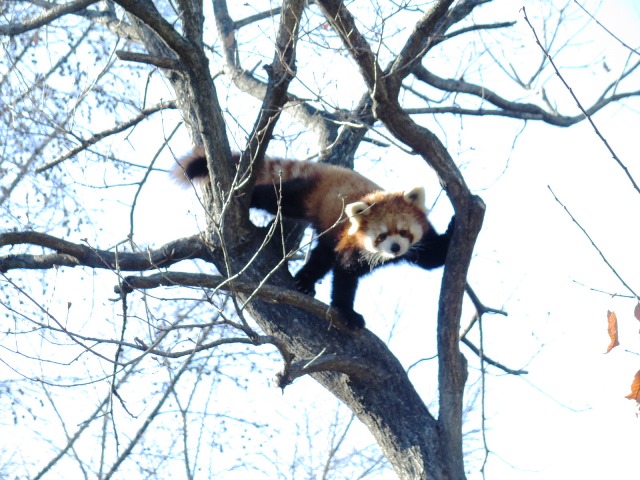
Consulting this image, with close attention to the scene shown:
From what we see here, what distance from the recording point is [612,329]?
2455mm

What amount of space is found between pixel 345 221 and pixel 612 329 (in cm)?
379

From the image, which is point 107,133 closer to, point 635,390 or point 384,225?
point 384,225

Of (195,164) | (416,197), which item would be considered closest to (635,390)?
(416,197)

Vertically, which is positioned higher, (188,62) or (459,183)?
(188,62)

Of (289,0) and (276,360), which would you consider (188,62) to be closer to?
(289,0)

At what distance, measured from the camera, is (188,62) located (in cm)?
502

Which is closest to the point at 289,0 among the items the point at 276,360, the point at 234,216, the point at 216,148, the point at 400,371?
the point at 216,148

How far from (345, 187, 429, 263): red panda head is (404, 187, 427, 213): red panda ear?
0.03 metres

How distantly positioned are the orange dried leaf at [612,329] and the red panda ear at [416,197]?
3823 millimetres

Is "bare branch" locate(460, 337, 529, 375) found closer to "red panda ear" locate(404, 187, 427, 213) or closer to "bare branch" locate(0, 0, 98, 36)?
"red panda ear" locate(404, 187, 427, 213)

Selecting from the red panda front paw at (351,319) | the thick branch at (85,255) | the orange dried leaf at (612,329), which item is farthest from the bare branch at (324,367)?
the orange dried leaf at (612,329)

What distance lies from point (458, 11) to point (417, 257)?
1949 mm

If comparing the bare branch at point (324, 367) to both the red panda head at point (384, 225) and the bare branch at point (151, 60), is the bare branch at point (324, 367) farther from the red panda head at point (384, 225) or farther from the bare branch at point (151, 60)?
the bare branch at point (151, 60)

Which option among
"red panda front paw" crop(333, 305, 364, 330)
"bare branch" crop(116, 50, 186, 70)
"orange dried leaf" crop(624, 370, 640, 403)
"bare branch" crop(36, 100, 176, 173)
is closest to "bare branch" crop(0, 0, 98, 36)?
"bare branch" crop(36, 100, 176, 173)
